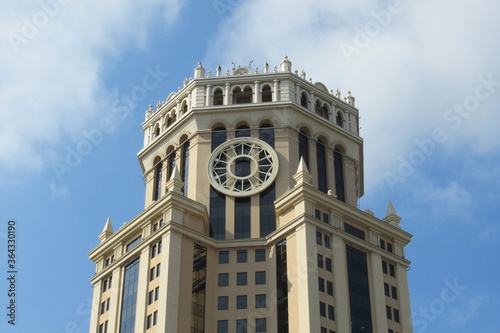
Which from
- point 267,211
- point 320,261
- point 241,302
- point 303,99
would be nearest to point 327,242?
point 320,261

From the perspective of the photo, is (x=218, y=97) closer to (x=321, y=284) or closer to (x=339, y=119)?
(x=339, y=119)

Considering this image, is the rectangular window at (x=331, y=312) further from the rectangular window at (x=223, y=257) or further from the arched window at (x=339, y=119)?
the arched window at (x=339, y=119)

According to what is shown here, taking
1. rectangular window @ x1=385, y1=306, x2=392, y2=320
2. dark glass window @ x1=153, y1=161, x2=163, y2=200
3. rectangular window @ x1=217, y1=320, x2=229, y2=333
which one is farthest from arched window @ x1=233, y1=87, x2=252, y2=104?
rectangular window @ x1=385, y1=306, x2=392, y2=320

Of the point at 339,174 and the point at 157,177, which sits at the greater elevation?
the point at 157,177

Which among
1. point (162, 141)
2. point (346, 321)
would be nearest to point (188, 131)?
point (162, 141)

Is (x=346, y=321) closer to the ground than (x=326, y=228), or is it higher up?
closer to the ground

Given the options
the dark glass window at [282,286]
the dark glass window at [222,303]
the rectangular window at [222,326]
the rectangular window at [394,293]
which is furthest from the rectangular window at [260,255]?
the rectangular window at [394,293]

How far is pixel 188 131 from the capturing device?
119 m

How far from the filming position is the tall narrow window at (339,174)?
117 m

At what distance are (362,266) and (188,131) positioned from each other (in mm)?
28388

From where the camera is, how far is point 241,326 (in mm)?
101688

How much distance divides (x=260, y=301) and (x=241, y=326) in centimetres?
347

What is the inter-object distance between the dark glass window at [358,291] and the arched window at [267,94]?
24525mm

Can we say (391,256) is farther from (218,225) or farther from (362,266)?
(218,225)
